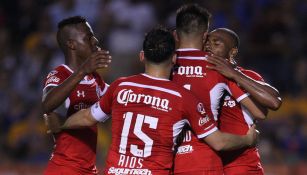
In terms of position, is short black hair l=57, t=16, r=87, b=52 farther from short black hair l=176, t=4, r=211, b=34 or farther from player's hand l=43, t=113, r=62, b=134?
short black hair l=176, t=4, r=211, b=34

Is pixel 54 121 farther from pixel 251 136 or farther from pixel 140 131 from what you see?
pixel 251 136

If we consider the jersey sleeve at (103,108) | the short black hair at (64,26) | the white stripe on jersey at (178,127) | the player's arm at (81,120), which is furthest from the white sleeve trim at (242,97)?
the short black hair at (64,26)

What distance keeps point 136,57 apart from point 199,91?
688 centimetres

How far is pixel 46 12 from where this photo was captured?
14023 mm

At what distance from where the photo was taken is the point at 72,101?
22.9ft

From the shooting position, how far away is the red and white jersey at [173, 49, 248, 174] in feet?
20.9

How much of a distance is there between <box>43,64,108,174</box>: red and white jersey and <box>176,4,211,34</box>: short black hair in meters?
1.11

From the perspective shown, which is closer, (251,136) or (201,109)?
(201,109)

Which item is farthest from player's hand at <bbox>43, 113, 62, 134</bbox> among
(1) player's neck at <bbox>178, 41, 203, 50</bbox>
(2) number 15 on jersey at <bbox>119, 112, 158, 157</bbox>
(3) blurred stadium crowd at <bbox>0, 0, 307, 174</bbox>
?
(3) blurred stadium crowd at <bbox>0, 0, 307, 174</bbox>

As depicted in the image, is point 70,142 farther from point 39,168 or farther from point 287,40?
point 287,40

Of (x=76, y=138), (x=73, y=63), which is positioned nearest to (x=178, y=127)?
(x=76, y=138)

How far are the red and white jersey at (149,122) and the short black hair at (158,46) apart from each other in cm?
19

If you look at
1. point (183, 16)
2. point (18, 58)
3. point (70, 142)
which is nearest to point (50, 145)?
point (18, 58)

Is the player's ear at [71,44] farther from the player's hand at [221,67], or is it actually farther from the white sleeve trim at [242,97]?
the white sleeve trim at [242,97]
